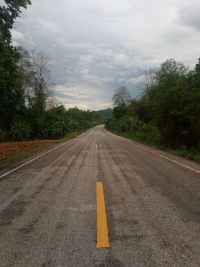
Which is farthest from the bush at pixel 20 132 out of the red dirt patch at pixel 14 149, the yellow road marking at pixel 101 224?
the yellow road marking at pixel 101 224

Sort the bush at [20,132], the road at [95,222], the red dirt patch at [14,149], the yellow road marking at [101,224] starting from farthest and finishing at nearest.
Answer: the bush at [20,132] < the red dirt patch at [14,149] < the yellow road marking at [101,224] < the road at [95,222]

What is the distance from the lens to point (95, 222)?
3.00 m

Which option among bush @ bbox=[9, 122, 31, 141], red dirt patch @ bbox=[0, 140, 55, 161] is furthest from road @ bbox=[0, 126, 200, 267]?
bush @ bbox=[9, 122, 31, 141]

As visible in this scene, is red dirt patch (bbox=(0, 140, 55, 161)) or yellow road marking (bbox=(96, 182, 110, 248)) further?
red dirt patch (bbox=(0, 140, 55, 161))

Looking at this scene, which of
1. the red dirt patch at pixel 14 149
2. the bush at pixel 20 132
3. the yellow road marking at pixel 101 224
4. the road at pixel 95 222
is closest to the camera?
the road at pixel 95 222

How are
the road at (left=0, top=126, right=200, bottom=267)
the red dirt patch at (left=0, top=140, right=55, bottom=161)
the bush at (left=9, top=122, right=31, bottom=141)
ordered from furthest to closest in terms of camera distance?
the bush at (left=9, top=122, right=31, bottom=141) < the red dirt patch at (left=0, top=140, right=55, bottom=161) < the road at (left=0, top=126, right=200, bottom=267)

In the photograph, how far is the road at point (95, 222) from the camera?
7.32ft

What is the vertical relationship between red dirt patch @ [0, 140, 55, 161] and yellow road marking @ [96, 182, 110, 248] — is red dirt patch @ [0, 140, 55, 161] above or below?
below

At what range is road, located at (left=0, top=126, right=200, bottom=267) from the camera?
7.32ft

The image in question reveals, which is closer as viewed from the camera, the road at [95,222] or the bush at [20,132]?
the road at [95,222]

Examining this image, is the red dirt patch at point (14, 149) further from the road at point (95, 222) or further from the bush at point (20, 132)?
the bush at point (20, 132)

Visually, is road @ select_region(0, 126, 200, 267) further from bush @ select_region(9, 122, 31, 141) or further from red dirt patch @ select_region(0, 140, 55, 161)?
bush @ select_region(9, 122, 31, 141)

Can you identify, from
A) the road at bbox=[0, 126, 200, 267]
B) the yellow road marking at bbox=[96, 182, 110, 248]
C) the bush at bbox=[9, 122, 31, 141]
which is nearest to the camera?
the road at bbox=[0, 126, 200, 267]

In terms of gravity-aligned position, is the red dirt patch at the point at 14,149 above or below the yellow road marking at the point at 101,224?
below
